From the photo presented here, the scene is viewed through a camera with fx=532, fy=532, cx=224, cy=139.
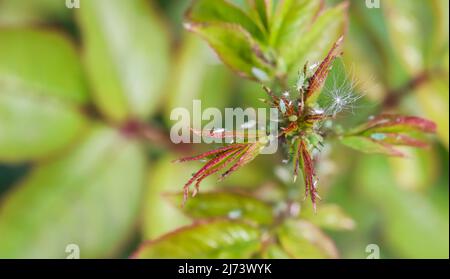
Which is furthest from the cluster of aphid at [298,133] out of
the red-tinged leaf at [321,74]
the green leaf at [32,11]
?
the green leaf at [32,11]

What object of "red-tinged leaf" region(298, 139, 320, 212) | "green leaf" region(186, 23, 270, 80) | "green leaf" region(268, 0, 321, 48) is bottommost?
"red-tinged leaf" region(298, 139, 320, 212)

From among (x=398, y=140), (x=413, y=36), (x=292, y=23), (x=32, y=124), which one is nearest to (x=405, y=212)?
(x=413, y=36)

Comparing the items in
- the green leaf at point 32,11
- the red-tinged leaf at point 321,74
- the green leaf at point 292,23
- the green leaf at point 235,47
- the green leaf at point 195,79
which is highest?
the green leaf at point 32,11

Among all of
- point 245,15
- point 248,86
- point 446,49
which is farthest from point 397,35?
point 245,15

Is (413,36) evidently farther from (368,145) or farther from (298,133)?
(298,133)

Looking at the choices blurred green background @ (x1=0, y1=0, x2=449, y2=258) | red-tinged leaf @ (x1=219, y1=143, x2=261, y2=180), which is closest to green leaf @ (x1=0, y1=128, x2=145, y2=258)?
blurred green background @ (x1=0, y1=0, x2=449, y2=258)

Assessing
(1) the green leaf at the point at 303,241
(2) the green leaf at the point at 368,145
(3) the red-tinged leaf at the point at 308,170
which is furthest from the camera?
(1) the green leaf at the point at 303,241

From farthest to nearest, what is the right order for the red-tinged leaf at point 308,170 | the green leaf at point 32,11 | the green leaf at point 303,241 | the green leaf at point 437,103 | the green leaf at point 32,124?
Answer: the green leaf at point 32,11 → the green leaf at point 32,124 → the green leaf at point 437,103 → the green leaf at point 303,241 → the red-tinged leaf at point 308,170

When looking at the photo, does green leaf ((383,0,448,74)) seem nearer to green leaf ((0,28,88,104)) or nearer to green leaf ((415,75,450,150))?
green leaf ((415,75,450,150))

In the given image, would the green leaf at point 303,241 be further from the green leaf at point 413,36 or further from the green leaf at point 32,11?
the green leaf at point 32,11
